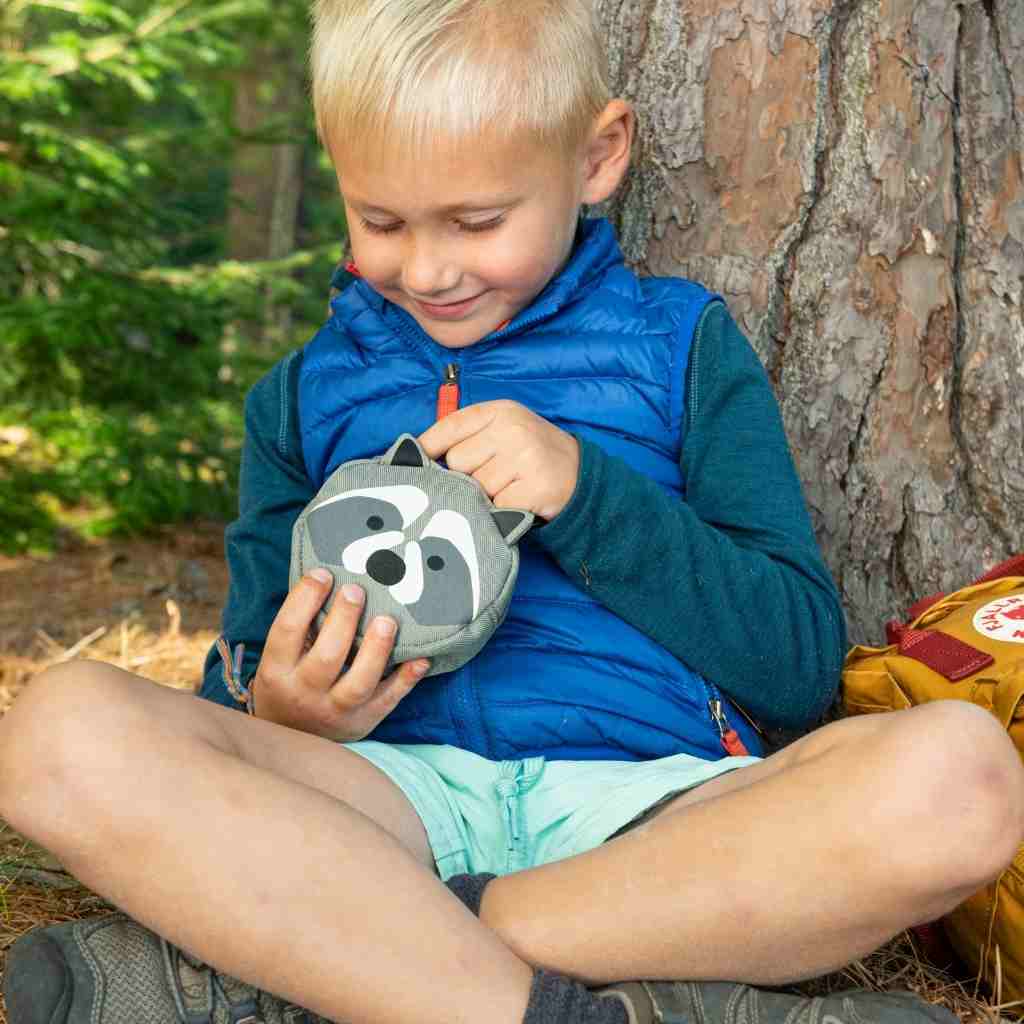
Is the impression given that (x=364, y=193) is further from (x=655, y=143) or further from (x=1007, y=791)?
(x=1007, y=791)

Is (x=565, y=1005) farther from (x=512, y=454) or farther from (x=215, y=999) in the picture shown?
(x=512, y=454)

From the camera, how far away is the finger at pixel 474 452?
6.70 feet

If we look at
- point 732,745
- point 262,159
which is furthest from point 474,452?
point 262,159

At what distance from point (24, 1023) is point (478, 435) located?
102 cm

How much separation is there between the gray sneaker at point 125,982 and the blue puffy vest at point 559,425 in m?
0.57

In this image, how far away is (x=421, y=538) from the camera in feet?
6.54

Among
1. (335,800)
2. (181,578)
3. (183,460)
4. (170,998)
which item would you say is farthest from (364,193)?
(183,460)

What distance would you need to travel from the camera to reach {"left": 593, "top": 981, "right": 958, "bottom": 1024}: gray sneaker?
1682 mm

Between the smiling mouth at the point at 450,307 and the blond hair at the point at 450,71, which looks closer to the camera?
the blond hair at the point at 450,71

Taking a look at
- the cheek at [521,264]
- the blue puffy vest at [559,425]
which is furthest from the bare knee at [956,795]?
the cheek at [521,264]

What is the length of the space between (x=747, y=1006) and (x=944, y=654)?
75cm

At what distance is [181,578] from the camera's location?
4883mm

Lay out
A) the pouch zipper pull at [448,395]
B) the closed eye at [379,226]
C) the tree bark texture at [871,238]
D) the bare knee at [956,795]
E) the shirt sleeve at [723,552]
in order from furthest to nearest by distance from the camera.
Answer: the tree bark texture at [871,238] → the pouch zipper pull at [448,395] → the closed eye at [379,226] → the shirt sleeve at [723,552] → the bare knee at [956,795]

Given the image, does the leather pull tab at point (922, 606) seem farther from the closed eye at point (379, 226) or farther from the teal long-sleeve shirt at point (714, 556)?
the closed eye at point (379, 226)
